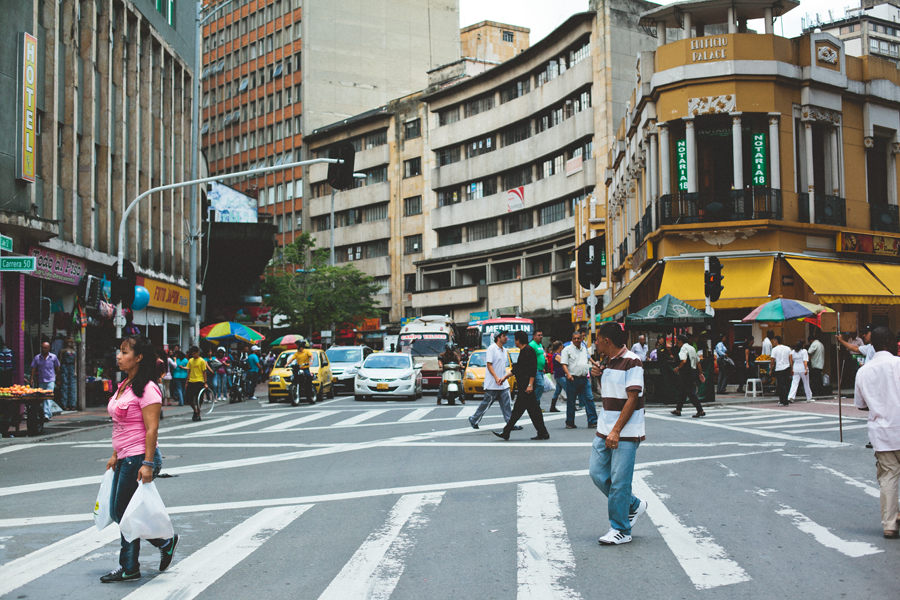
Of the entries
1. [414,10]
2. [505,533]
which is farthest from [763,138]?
[414,10]

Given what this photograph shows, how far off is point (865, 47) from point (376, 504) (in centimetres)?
3223

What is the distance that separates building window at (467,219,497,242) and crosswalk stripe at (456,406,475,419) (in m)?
43.9

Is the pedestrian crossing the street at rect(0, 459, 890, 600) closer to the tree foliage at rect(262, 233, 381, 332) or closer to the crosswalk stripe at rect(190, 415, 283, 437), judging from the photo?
the crosswalk stripe at rect(190, 415, 283, 437)

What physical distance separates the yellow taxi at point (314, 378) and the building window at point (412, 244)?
45.6 metres

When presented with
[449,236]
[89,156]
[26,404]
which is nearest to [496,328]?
[89,156]

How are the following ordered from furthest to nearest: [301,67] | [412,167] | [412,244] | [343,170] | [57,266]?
[301,67], [412,244], [412,167], [57,266], [343,170]

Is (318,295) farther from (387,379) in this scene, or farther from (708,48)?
(708,48)

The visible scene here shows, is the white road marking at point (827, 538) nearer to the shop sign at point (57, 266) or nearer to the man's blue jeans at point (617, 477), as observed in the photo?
the man's blue jeans at point (617, 477)

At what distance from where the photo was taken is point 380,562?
6516 mm

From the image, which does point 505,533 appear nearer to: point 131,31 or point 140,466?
point 140,466

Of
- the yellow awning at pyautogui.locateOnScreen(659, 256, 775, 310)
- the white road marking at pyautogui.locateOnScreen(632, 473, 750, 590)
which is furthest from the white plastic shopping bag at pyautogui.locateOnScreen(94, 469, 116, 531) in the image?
the yellow awning at pyautogui.locateOnScreen(659, 256, 775, 310)

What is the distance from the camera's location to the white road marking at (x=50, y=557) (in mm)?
6113

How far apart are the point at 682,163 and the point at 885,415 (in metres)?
24.2

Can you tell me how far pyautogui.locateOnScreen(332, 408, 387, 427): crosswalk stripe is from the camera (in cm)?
1930
